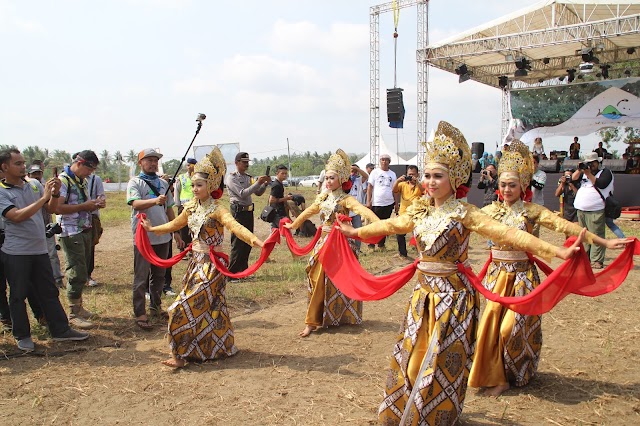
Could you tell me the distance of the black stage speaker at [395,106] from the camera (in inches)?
761

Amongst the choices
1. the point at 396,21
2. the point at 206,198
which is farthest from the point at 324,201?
the point at 396,21

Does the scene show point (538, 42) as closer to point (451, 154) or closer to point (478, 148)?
point (478, 148)

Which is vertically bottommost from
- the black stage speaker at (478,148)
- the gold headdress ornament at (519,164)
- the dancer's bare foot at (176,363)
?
the dancer's bare foot at (176,363)

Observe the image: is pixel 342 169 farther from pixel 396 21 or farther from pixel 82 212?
pixel 396 21

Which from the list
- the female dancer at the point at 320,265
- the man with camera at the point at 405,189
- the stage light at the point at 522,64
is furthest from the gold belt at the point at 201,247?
the stage light at the point at 522,64

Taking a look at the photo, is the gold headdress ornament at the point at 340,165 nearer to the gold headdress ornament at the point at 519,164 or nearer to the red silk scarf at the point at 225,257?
the red silk scarf at the point at 225,257

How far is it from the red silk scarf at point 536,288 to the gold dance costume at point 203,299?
0.94 metres

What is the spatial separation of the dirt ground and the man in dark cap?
42cm

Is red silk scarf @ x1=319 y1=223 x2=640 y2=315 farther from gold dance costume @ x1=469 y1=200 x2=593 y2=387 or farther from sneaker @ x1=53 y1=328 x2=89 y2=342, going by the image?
sneaker @ x1=53 y1=328 x2=89 y2=342

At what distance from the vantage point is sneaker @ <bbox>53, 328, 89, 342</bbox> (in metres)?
5.52

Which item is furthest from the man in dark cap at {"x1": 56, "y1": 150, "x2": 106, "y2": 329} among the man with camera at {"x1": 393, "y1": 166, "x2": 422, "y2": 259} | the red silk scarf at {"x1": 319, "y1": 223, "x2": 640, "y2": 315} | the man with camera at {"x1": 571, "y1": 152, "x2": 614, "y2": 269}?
the man with camera at {"x1": 571, "y1": 152, "x2": 614, "y2": 269}

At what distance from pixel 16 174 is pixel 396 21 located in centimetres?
1727

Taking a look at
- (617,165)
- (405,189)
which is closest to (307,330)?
(405,189)

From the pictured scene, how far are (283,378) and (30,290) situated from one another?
2882mm
